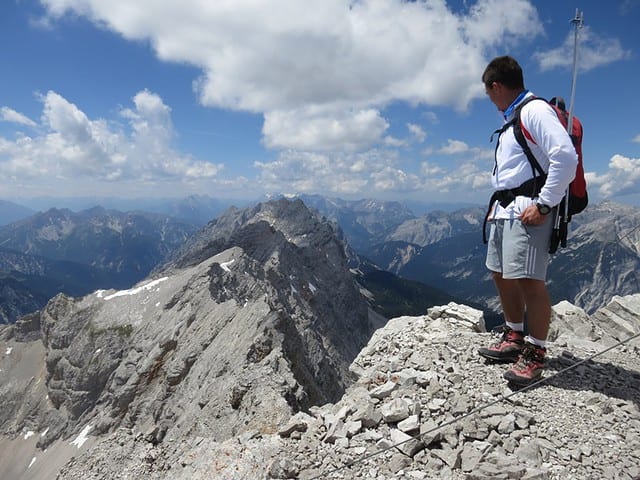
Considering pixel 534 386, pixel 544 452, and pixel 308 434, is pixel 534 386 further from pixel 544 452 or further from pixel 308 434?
pixel 308 434

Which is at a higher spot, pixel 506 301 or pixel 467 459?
pixel 506 301

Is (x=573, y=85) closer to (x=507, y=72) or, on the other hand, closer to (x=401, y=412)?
(x=507, y=72)

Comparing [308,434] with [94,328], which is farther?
[94,328]

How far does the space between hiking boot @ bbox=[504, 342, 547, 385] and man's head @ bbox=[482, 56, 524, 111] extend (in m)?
4.89

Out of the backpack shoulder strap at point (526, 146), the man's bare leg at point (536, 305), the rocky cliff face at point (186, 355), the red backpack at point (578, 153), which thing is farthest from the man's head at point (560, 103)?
the rocky cliff face at point (186, 355)

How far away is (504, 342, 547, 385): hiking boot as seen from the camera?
7676 millimetres

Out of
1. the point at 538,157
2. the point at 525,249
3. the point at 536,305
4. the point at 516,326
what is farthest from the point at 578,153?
the point at 516,326

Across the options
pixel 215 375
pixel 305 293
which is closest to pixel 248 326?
pixel 215 375

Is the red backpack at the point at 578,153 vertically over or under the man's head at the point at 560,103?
under

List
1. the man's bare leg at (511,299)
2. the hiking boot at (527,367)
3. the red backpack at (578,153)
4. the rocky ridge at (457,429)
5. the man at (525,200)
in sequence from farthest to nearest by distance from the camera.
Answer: the man's bare leg at (511,299), the hiking boot at (527,367), the red backpack at (578,153), the man at (525,200), the rocky ridge at (457,429)

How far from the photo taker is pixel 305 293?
11125 cm

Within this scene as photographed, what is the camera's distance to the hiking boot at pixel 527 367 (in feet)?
25.2

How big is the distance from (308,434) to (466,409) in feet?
10.1

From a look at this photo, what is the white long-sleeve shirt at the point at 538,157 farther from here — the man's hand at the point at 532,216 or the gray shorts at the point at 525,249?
the gray shorts at the point at 525,249
